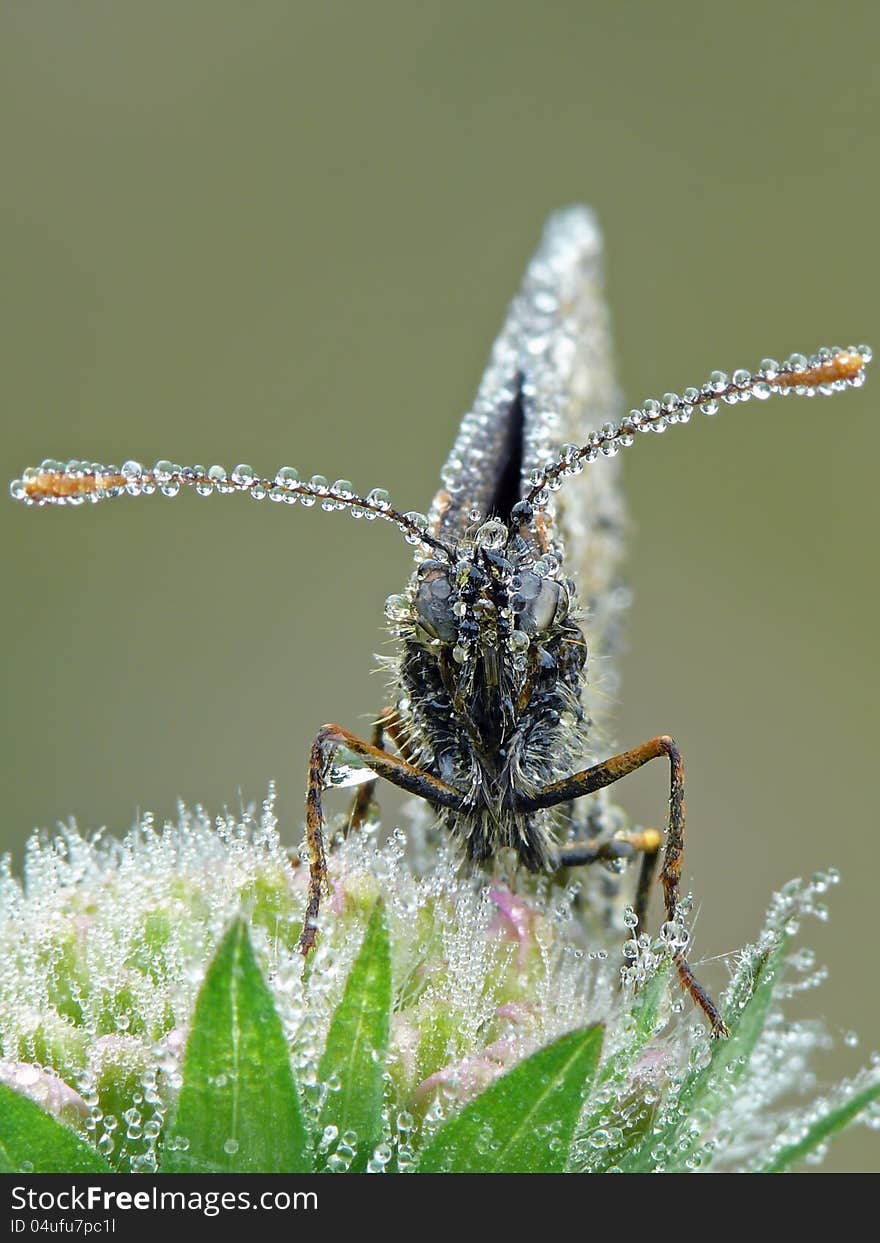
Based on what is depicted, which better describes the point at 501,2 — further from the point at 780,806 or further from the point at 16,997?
the point at 16,997

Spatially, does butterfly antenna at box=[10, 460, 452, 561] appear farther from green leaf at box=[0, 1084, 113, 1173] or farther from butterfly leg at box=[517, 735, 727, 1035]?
green leaf at box=[0, 1084, 113, 1173]

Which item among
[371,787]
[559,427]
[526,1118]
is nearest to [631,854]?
[371,787]

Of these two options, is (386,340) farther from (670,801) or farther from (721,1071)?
(721,1071)

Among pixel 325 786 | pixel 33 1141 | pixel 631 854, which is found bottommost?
pixel 33 1141

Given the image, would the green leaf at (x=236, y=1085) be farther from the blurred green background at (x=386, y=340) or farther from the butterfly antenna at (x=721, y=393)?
the blurred green background at (x=386, y=340)

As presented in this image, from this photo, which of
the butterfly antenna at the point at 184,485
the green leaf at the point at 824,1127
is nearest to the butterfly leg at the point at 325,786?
the butterfly antenna at the point at 184,485

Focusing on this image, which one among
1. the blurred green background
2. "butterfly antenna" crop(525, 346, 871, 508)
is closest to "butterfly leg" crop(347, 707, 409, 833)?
"butterfly antenna" crop(525, 346, 871, 508)
